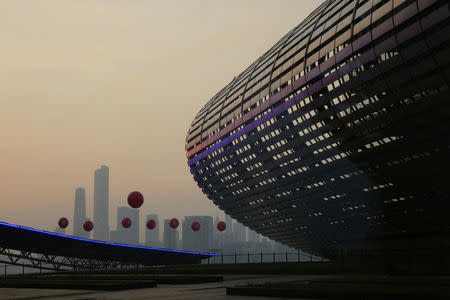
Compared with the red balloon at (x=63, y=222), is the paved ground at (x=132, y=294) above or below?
below

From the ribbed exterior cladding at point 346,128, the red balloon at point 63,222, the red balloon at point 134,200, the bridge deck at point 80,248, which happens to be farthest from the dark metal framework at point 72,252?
the red balloon at point 134,200

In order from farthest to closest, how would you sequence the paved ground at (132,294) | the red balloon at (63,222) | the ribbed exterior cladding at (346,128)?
the red balloon at (63,222) → the ribbed exterior cladding at (346,128) → the paved ground at (132,294)

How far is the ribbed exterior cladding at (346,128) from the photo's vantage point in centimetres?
5075

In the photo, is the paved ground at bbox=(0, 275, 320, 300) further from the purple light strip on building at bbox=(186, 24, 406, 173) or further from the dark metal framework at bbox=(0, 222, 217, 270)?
the dark metal framework at bbox=(0, 222, 217, 270)

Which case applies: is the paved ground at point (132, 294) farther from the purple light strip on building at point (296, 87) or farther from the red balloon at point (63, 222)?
the red balloon at point (63, 222)

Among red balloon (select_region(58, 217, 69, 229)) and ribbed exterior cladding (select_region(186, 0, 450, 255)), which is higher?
ribbed exterior cladding (select_region(186, 0, 450, 255))

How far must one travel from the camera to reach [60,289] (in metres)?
34.1

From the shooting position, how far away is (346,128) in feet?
219

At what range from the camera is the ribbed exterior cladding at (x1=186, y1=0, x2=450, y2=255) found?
1998 inches

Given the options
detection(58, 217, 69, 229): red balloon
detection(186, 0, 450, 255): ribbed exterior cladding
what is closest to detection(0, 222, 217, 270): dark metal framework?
detection(58, 217, 69, 229): red balloon

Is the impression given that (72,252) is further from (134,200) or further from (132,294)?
(132,294)

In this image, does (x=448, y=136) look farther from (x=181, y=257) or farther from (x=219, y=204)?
(x=219, y=204)

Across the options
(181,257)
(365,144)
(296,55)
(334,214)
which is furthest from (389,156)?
(181,257)

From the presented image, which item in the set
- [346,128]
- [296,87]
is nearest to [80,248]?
[296,87]
